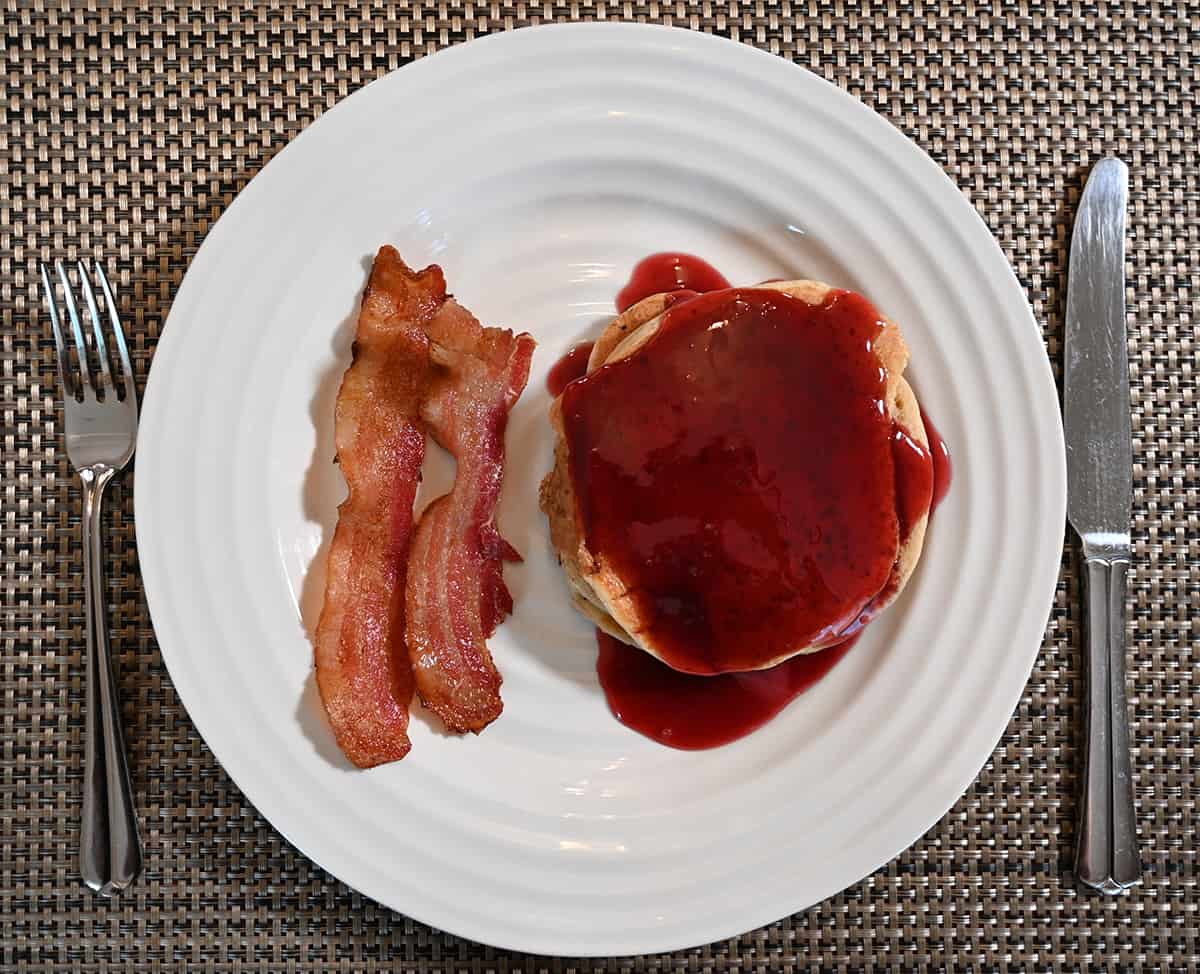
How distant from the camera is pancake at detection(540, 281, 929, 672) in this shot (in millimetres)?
2252

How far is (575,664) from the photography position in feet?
8.30

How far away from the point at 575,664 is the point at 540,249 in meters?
1.16

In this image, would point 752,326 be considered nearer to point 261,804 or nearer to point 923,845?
point 923,845

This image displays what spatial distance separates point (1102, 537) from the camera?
8.39ft

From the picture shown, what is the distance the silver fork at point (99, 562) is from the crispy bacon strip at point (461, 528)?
812 millimetres

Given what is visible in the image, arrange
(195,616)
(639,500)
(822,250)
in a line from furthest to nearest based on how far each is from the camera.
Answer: (822,250) < (195,616) < (639,500)

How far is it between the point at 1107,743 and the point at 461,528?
6.16 feet

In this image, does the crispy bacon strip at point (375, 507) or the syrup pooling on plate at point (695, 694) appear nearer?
the crispy bacon strip at point (375, 507)

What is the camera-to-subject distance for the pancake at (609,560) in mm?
2252

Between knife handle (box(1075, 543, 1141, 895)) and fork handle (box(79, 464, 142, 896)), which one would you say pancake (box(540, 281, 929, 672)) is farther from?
fork handle (box(79, 464, 142, 896))

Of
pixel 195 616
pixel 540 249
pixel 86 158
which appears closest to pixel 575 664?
pixel 195 616

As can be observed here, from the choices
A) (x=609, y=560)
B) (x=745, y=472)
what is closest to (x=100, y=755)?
(x=609, y=560)

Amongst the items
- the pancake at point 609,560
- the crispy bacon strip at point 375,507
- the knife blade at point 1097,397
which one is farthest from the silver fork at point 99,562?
the knife blade at point 1097,397

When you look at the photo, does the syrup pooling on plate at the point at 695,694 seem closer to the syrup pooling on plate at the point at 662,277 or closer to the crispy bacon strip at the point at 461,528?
the crispy bacon strip at the point at 461,528
